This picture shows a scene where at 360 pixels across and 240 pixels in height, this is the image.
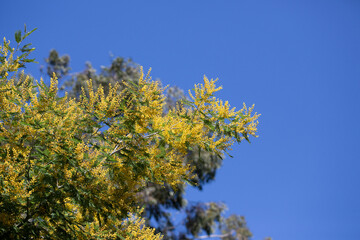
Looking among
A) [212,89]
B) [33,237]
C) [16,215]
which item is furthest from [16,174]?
[212,89]

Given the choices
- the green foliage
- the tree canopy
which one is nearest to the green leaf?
the tree canopy

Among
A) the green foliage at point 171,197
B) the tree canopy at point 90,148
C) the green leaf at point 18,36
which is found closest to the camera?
the tree canopy at point 90,148

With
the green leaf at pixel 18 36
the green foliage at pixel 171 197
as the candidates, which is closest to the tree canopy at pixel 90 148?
the green leaf at pixel 18 36

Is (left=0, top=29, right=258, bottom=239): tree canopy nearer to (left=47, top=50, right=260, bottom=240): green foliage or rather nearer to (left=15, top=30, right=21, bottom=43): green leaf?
(left=15, top=30, right=21, bottom=43): green leaf

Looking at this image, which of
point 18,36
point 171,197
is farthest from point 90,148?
point 171,197

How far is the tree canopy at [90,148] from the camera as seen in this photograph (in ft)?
13.0

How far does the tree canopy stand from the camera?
395 cm

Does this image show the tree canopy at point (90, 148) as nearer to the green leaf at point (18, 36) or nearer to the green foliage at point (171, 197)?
the green leaf at point (18, 36)

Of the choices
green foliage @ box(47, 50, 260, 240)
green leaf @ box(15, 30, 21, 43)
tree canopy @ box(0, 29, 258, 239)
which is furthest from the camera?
green foliage @ box(47, 50, 260, 240)

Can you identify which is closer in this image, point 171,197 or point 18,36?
point 18,36

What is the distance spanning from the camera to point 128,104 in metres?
4.41

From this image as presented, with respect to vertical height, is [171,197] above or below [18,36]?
above

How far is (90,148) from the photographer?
424 cm

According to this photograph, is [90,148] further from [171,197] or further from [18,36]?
[171,197]
